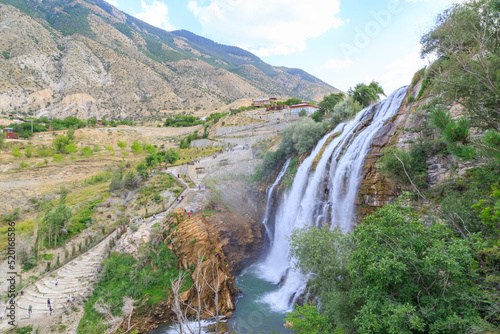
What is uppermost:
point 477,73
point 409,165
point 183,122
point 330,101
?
point 330,101

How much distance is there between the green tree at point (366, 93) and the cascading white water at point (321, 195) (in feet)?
30.1

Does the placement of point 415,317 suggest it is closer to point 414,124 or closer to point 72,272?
point 414,124

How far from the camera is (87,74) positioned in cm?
9475

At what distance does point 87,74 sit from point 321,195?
11177cm

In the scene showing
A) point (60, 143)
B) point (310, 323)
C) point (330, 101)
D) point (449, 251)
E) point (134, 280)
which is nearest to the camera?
point (449, 251)

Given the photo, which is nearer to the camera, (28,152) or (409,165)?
(409,165)

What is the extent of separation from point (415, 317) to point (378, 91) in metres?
34.2

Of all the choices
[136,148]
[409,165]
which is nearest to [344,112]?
[409,165]

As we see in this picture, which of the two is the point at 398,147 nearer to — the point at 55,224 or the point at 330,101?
the point at 330,101

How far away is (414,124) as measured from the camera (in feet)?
47.2

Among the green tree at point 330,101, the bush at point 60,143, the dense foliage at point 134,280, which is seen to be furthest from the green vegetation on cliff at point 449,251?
the bush at point 60,143

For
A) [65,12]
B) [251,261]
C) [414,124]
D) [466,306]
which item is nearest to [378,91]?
[414,124]

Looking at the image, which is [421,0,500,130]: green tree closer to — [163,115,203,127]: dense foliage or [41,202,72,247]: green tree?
[41,202,72,247]: green tree

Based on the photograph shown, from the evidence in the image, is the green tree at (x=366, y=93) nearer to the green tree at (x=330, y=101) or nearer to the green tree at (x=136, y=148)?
the green tree at (x=330, y=101)
